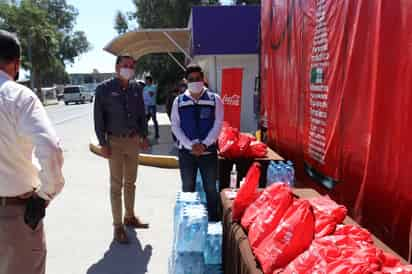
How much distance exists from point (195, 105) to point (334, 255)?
2.65 m

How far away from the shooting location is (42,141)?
2062 mm

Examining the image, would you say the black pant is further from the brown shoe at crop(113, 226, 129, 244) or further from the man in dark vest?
the brown shoe at crop(113, 226, 129, 244)

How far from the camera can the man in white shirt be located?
207cm

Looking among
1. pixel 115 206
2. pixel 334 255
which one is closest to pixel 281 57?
pixel 115 206

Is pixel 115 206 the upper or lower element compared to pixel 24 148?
lower

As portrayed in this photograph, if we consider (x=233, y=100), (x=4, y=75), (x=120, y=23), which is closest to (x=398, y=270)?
(x=4, y=75)

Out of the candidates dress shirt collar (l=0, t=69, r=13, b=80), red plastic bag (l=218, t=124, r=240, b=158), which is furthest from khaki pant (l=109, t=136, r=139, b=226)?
dress shirt collar (l=0, t=69, r=13, b=80)

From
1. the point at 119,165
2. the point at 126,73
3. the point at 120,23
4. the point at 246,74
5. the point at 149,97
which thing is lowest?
the point at 119,165

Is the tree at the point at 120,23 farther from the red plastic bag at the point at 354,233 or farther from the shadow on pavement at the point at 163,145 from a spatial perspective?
the red plastic bag at the point at 354,233

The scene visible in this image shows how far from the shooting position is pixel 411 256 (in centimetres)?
246

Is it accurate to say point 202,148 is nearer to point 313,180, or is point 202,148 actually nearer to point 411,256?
point 313,180

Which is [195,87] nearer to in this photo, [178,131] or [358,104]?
[178,131]

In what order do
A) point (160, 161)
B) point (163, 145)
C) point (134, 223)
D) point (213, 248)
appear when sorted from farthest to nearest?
1. point (163, 145)
2. point (160, 161)
3. point (134, 223)
4. point (213, 248)

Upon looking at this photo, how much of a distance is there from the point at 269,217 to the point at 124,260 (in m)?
2.19
